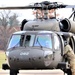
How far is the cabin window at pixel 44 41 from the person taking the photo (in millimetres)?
12938

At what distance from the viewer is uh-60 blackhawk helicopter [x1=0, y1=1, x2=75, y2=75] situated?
12.6 meters

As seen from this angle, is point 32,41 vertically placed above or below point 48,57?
above

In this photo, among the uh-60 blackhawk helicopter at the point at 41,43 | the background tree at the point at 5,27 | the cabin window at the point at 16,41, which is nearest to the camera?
the uh-60 blackhawk helicopter at the point at 41,43

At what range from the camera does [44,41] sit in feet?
42.7

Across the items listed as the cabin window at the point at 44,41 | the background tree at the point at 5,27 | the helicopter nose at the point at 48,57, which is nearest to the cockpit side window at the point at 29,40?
the cabin window at the point at 44,41

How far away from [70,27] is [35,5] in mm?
1652

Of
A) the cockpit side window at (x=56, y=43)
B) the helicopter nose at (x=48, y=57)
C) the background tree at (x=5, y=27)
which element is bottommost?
the background tree at (x=5, y=27)

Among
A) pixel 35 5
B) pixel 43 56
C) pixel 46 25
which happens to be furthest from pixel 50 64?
pixel 35 5

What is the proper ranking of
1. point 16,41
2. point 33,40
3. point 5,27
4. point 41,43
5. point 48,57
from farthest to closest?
point 5,27 < point 16,41 < point 33,40 < point 41,43 < point 48,57

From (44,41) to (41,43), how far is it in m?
0.15

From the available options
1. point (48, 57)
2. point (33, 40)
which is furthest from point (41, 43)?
point (48, 57)

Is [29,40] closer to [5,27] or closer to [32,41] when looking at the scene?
[32,41]

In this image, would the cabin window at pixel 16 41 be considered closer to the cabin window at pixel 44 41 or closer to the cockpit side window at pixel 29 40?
the cockpit side window at pixel 29 40

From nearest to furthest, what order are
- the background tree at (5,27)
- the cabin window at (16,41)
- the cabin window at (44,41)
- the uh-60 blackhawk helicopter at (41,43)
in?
the uh-60 blackhawk helicopter at (41,43) < the cabin window at (44,41) < the cabin window at (16,41) < the background tree at (5,27)
